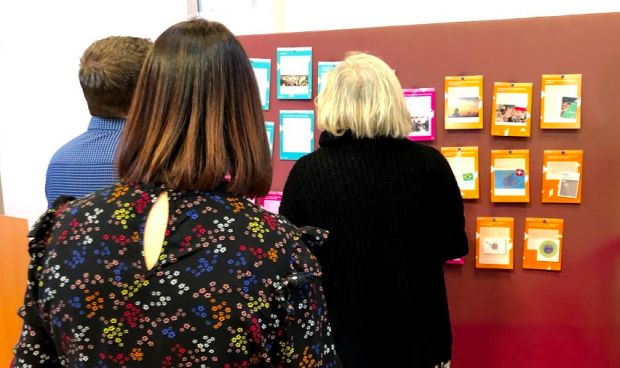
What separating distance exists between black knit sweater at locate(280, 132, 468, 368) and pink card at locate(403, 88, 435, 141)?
1.91 feet

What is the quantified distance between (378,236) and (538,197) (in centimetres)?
89

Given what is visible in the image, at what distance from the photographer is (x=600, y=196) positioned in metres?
2.03

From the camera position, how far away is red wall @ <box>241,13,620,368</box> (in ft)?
6.57

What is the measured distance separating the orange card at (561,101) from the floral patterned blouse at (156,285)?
156 centimetres

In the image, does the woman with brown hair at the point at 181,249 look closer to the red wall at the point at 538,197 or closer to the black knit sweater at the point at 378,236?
the black knit sweater at the point at 378,236

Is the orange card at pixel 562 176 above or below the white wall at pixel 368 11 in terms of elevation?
below

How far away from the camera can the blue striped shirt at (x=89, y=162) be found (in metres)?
1.30

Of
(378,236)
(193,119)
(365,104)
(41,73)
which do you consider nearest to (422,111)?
(365,104)

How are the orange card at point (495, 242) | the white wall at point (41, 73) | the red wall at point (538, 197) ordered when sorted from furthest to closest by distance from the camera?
the white wall at point (41, 73) → the orange card at point (495, 242) → the red wall at point (538, 197)

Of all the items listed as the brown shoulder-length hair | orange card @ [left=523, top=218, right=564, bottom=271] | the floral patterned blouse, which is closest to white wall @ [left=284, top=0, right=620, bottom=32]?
orange card @ [left=523, top=218, right=564, bottom=271]

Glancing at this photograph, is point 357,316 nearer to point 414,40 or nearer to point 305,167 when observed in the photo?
point 305,167

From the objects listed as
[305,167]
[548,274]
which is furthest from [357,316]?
[548,274]

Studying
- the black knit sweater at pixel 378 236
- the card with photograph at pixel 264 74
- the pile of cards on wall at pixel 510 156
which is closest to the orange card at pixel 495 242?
the pile of cards on wall at pixel 510 156

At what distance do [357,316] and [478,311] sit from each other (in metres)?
0.80
